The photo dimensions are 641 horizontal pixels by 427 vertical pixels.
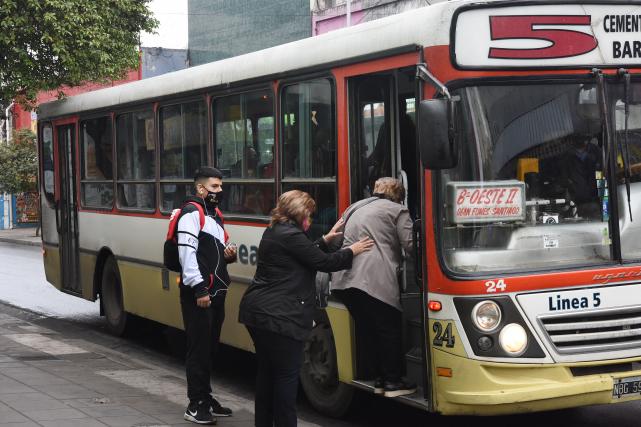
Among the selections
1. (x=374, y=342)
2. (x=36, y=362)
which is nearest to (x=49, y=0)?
(x=36, y=362)

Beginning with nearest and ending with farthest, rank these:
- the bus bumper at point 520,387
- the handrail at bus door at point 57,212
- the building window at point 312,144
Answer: the bus bumper at point 520,387
the building window at point 312,144
the handrail at bus door at point 57,212

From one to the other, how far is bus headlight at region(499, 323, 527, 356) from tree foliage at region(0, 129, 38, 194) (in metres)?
34.5

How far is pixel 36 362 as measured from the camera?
10477 millimetres

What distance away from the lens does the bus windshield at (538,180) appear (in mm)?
6711

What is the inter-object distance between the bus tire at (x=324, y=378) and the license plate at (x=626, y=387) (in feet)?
6.82

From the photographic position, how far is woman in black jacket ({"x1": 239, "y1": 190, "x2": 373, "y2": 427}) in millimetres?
6488

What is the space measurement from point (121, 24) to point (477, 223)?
19345 mm

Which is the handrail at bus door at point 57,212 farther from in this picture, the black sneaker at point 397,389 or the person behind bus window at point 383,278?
the black sneaker at point 397,389

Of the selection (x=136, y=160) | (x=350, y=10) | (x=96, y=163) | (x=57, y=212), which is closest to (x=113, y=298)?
(x=96, y=163)

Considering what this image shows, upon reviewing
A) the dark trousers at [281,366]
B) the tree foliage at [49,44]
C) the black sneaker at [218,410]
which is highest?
the tree foliage at [49,44]

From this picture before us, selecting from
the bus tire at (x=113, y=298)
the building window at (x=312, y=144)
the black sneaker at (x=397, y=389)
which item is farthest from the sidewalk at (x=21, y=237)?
the black sneaker at (x=397, y=389)

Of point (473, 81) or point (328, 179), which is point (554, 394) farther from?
point (328, 179)

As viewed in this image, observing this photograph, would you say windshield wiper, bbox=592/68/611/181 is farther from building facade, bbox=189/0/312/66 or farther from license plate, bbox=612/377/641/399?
building facade, bbox=189/0/312/66

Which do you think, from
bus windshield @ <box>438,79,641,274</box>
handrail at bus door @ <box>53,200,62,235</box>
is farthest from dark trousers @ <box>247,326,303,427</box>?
handrail at bus door @ <box>53,200,62,235</box>
